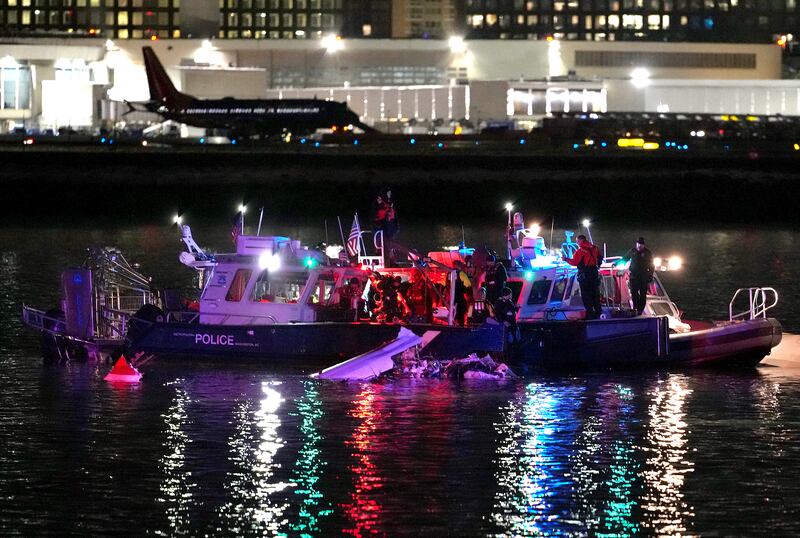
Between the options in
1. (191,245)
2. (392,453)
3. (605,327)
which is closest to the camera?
(392,453)

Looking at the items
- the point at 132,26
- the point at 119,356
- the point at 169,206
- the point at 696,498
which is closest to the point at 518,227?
the point at 119,356

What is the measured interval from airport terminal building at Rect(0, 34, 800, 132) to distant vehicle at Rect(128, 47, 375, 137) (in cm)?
1205

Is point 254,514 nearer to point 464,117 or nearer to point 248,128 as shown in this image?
point 248,128

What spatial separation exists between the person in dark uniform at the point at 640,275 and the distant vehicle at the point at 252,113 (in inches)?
3248

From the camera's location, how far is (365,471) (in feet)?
77.8

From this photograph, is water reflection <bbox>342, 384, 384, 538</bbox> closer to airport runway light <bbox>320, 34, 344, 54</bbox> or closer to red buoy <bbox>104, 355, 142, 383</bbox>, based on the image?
red buoy <bbox>104, 355, 142, 383</bbox>

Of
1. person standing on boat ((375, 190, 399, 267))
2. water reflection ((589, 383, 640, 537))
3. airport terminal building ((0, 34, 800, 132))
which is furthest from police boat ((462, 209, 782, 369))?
airport terminal building ((0, 34, 800, 132))

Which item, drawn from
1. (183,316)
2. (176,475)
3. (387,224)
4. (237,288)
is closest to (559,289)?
(387,224)

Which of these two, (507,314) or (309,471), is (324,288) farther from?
(309,471)

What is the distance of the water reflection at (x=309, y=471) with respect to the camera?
827 inches

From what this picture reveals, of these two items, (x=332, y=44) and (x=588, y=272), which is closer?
(x=588, y=272)

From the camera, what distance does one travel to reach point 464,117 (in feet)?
442

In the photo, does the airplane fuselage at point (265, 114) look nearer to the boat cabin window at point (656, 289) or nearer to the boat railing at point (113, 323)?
the boat railing at point (113, 323)

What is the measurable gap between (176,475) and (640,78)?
12036 cm
